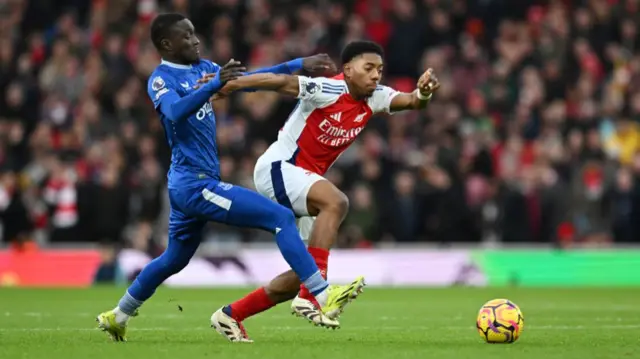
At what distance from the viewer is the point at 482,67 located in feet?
76.9

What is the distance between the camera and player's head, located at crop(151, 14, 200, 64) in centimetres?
989

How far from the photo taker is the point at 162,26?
390 inches

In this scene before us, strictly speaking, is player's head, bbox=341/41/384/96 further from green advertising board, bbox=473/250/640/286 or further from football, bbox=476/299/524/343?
green advertising board, bbox=473/250/640/286

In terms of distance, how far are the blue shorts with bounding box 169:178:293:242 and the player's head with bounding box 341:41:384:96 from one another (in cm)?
143

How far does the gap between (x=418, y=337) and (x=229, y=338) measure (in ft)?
5.05

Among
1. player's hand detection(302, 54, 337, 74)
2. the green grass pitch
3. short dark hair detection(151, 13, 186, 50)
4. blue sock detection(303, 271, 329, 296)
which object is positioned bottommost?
the green grass pitch

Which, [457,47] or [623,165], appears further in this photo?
[457,47]

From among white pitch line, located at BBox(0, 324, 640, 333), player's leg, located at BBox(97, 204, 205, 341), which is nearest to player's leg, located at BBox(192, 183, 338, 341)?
player's leg, located at BBox(97, 204, 205, 341)

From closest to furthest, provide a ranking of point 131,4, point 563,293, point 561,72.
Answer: point 563,293, point 561,72, point 131,4

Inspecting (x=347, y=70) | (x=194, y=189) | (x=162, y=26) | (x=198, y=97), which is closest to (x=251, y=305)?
(x=194, y=189)

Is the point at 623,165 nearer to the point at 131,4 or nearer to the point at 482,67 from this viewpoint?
the point at 482,67

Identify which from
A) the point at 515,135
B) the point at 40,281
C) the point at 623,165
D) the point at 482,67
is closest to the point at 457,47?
the point at 482,67

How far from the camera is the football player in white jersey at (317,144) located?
32.7 feet

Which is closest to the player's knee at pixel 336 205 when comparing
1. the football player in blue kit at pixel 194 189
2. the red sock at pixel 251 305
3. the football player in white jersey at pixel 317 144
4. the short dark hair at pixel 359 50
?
the football player in white jersey at pixel 317 144
